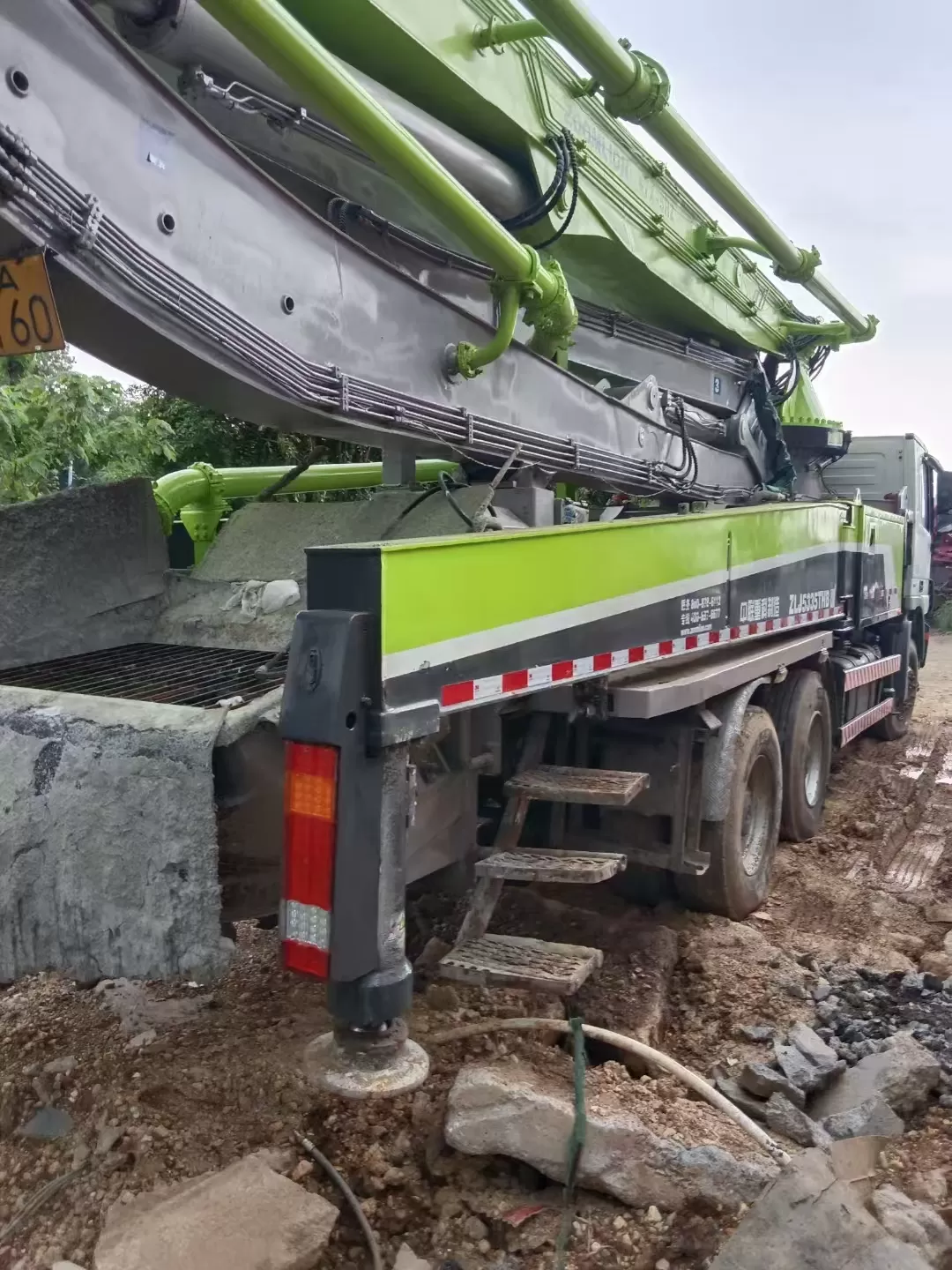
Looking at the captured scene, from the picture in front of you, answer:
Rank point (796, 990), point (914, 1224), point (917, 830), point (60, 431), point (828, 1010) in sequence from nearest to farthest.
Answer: point (914, 1224) < point (828, 1010) < point (796, 990) < point (917, 830) < point (60, 431)

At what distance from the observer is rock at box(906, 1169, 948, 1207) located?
8.23 feet

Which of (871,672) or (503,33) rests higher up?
(503,33)

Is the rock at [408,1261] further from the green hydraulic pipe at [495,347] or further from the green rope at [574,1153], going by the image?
the green hydraulic pipe at [495,347]

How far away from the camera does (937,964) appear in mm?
4176

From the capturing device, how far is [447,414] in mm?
4164

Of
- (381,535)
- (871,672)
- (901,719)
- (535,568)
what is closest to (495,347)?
(381,535)

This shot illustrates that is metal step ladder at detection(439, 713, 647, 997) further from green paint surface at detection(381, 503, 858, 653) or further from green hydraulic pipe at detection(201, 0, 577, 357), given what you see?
green hydraulic pipe at detection(201, 0, 577, 357)

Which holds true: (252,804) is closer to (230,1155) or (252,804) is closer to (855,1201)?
(230,1155)

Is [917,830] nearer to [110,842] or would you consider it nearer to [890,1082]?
[890,1082]

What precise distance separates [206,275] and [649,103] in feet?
7.98

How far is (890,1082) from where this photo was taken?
3.04 m

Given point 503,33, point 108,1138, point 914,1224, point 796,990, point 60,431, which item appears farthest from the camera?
point 60,431

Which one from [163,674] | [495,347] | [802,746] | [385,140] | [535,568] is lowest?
[802,746]

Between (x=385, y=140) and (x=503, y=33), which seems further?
(x=503, y=33)
